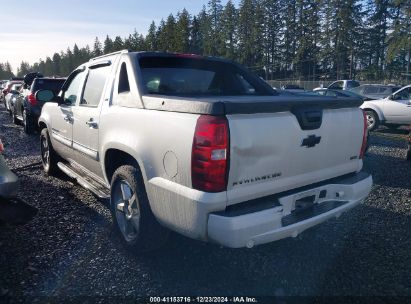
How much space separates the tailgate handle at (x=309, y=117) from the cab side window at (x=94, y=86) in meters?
2.25

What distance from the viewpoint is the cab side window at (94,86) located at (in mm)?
4195

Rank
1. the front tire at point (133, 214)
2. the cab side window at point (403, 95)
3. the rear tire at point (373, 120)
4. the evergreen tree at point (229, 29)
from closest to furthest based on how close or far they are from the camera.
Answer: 1. the front tire at point (133, 214)
2. the cab side window at point (403, 95)
3. the rear tire at point (373, 120)
4. the evergreen tree at point (229, 29)

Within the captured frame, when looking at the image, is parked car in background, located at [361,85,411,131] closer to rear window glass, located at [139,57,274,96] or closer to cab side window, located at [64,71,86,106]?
rear window glass, located at [139,57,274,96]

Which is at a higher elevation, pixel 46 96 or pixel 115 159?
pixel 46 96

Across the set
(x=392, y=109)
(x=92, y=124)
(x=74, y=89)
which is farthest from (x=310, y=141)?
(x=392, y=109)

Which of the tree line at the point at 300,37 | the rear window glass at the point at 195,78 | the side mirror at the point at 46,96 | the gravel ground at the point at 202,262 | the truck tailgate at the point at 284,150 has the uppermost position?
the tree line at the point at 300,37

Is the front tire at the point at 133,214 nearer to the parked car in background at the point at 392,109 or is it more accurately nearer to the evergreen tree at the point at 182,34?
the parked car in background at the point at 392,109

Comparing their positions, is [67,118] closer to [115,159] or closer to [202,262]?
[115,159]

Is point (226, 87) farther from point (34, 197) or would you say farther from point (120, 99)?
point (34, 197)

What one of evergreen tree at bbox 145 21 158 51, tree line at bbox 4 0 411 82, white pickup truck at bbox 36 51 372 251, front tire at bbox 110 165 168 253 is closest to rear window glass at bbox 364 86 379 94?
white pickup truck at bbox 36 51 372 251

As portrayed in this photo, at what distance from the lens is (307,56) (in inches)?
2655

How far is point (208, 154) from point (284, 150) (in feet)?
2.16

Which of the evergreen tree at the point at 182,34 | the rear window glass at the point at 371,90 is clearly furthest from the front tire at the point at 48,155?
the evergreen tree at the point at 182,34

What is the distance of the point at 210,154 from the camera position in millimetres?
2568
